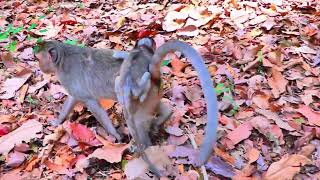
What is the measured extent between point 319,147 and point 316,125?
10.6 inches

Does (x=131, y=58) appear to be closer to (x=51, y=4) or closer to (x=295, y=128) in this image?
(x=295, y=128)

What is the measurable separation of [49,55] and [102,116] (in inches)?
30.1

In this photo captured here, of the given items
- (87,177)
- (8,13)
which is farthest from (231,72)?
(8,13)

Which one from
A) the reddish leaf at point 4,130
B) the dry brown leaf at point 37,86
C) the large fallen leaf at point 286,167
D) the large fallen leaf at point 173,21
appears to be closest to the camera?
the large fallen leaf at point 286,167

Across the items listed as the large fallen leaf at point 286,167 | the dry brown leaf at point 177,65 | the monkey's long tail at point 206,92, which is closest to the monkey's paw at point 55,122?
the dry brown leaf at point 177,65

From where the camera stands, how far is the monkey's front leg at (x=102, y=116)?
4270 mm

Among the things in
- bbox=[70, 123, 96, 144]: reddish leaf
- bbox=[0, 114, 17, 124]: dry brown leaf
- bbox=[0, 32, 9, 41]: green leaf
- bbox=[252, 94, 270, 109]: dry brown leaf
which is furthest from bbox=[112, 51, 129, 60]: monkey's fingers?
bbox=[0, 32, 9, 41]: green leaf

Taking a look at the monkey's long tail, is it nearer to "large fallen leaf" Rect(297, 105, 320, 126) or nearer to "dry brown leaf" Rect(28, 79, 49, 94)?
"large fallen leaf" Rect(297, 105, 320, 126)

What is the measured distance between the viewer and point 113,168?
395 cm

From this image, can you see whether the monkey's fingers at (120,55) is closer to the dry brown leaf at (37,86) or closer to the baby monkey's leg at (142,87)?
the baby monkey's leg at (142,87)

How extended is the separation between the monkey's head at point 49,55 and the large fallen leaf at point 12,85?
73 cm

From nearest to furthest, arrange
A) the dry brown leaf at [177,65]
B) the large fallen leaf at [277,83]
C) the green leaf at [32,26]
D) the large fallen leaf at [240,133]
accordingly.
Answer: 1. the large fallen leaf at [240,133]
2. the large fallen leaf at [277,83]
3. the dry brown leaf at [177,65]
4. the green leaf at [32,26]

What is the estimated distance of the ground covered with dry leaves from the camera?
3924mm

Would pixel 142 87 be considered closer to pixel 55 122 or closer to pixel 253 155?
pixel 253 155
